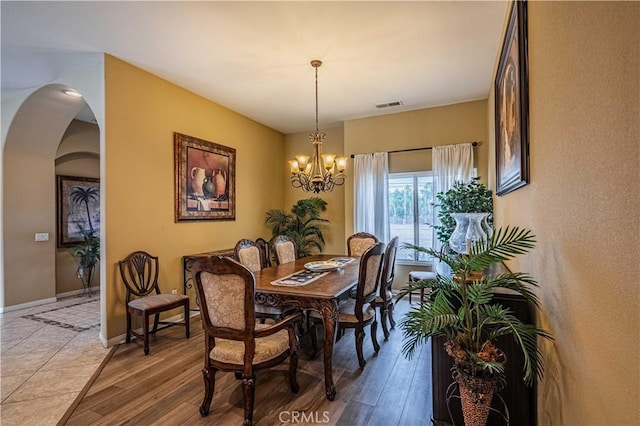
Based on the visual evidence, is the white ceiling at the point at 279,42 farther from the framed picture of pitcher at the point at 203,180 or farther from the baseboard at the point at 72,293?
the baseboard at the point at 72,293

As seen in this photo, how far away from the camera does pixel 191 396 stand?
241 centimetres

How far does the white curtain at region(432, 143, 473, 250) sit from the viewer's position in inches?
188

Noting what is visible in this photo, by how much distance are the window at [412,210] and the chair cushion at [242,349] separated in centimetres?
345

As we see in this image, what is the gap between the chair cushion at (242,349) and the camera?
208cm

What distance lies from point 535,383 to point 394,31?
2960 mm

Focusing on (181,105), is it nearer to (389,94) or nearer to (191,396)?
(389,94)

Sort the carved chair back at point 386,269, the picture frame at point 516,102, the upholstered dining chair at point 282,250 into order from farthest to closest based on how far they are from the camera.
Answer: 1. the upholstered dining chair at point 282,250
2. the carved chair back at point 386,269
3. the picture frame at point 516,102

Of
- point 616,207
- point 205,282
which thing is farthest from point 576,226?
point 205,282

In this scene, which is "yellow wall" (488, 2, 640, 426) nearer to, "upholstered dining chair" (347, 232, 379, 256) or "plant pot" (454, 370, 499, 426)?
"plant pot" (454, 370, 499, 426)

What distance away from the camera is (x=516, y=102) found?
2078 millimetres

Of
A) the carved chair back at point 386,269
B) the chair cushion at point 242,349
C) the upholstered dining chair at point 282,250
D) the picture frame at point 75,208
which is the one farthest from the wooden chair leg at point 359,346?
the picture frame at point 75,208

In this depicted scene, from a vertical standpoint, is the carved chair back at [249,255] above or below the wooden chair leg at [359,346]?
above

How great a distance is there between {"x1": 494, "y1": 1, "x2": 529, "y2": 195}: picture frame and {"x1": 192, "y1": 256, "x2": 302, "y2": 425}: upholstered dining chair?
6.01ft

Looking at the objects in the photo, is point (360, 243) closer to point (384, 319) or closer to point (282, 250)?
point (282, 250)
